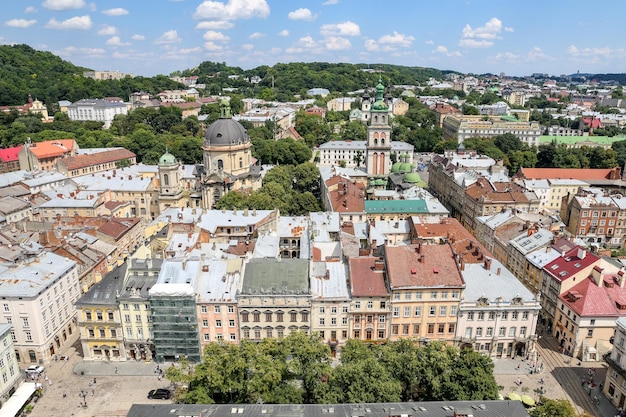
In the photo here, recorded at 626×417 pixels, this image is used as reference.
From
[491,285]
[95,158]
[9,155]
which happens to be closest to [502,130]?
[491,285]

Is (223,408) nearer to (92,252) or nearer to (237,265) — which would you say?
(237,265)

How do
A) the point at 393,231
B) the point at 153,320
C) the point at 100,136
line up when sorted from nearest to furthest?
the point at 153,320 < the point at 393,231 < the point at 100,136

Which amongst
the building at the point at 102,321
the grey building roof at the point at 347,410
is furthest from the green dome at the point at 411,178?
the grey building roof at the point at 347,410

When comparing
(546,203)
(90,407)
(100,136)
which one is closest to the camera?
(90,407)

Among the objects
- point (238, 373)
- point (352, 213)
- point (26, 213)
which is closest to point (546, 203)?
point (352, 213)

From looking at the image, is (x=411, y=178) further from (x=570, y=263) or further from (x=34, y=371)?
(x=34, y=371)

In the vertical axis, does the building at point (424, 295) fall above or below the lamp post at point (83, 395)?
above

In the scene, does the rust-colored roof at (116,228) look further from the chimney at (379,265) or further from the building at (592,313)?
the building at (592,313)
